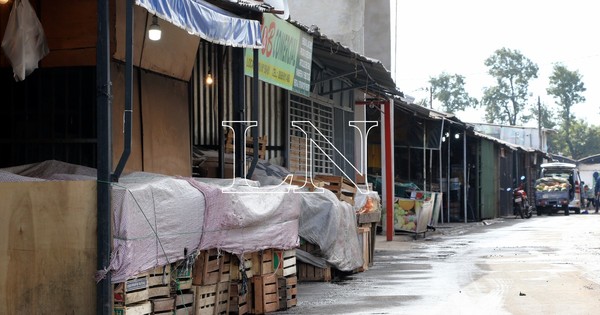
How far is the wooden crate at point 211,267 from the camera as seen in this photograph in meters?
10.9

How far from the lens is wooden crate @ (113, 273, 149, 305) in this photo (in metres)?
9.19

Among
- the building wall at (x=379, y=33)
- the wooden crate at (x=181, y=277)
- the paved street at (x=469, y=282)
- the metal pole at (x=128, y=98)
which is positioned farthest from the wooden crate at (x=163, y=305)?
the building wall at (x=379, y=33)

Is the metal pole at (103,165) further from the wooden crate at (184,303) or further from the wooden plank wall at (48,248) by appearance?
the wooden crate at (184,303)

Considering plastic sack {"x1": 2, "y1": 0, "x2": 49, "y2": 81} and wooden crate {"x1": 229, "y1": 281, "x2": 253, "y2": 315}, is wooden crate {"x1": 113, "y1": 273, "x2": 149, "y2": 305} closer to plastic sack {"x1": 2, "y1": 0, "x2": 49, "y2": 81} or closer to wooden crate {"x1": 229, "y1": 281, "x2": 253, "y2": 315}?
wooden crate {"x1": 229, "y1": 281, "x2": 253, "y2": 315}

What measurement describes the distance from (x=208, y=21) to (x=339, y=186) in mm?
5680

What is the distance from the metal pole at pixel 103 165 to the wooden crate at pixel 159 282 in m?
0.78

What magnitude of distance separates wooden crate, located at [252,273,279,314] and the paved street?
0.26 m

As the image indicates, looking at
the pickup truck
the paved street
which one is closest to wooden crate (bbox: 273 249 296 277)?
the paved street

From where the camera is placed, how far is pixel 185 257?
34.0 ft

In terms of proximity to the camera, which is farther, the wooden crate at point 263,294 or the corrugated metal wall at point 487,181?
the corrugated metal wall at point 487,181

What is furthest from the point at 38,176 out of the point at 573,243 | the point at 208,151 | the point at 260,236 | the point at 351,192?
the point at 573,243

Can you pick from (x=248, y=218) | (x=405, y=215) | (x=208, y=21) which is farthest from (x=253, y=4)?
(x=405, y=215)

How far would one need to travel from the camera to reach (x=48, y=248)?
916cm

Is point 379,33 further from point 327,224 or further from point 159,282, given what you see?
point 159,282
